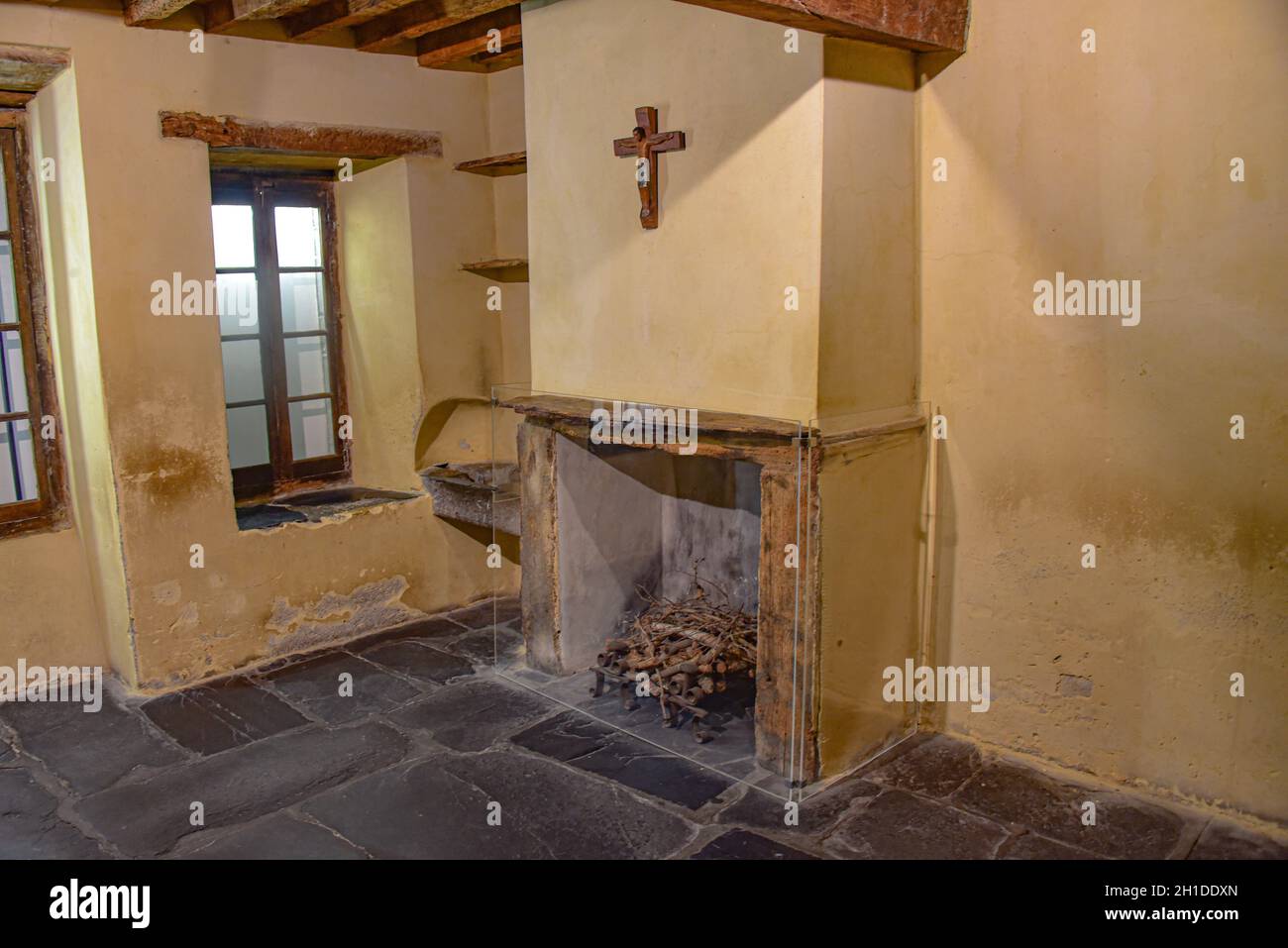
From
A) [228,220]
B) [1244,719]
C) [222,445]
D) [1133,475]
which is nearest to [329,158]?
[228,220]

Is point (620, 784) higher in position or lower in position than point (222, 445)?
lower

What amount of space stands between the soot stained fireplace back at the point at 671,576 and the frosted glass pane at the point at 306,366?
173 cm

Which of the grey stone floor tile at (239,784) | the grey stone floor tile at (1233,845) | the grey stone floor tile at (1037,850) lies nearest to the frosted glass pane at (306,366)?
the grey stone floor tile at (239,784)

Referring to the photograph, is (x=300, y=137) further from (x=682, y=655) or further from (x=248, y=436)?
(x=682, y=655)

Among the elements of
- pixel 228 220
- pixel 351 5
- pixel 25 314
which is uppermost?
pixel 351 5

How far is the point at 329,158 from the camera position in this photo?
5578 millimetres

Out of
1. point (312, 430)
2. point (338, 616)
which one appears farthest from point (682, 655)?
point (312, 430)

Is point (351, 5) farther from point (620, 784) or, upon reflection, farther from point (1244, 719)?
point (1244, 719)

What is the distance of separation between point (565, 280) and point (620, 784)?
217 centimetres

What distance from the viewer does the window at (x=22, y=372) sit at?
4.81 meters

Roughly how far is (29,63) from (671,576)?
3693 millimetres

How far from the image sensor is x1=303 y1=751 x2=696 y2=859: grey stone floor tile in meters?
3.53

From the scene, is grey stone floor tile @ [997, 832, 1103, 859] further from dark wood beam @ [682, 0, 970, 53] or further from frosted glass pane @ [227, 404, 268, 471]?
frosted glass pane @ [227, 404, 268, 471]

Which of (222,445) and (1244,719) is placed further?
(222,445)
